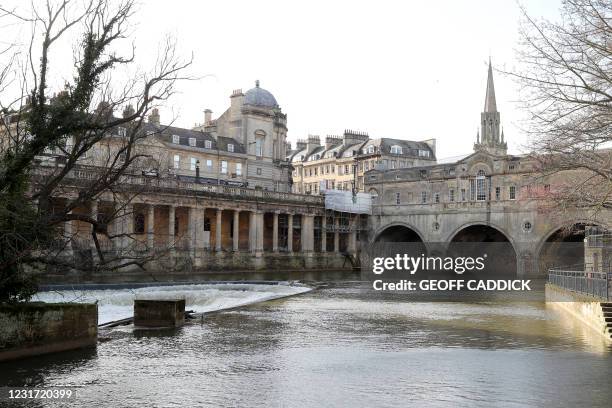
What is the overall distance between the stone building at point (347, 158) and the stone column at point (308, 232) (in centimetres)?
2467

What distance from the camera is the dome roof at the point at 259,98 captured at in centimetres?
7884

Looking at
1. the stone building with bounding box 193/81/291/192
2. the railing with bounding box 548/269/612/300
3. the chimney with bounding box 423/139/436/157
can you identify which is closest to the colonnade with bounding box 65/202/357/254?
the stone building with bounding box 193/81/291/192

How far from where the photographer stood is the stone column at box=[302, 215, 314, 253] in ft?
229

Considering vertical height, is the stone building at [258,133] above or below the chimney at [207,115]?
below

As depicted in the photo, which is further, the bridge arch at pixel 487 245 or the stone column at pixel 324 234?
the stone column at pixel 324 234

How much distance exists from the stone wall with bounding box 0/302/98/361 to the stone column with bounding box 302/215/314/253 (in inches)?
2061

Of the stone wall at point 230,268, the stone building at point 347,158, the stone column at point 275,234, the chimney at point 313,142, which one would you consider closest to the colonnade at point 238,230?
the stone column at point 275,234

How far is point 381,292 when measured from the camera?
39.0 m

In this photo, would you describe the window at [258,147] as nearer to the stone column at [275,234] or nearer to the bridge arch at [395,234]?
the stone column at [275,234]

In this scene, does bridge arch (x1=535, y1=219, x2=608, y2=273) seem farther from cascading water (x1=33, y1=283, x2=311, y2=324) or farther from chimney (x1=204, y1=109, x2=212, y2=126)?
chimney (x1=204, y1=109, x2=212, y2=126)

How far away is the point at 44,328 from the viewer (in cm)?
1598

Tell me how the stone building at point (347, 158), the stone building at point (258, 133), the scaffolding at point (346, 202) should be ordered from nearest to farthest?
the scaffolding at point (346, 202) → the stone building at point (258, 133) → the stone building at point (347, 158)

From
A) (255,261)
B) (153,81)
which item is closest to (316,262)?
→ (255,261)

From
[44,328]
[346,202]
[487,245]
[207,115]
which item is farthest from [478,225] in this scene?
[44,328]
